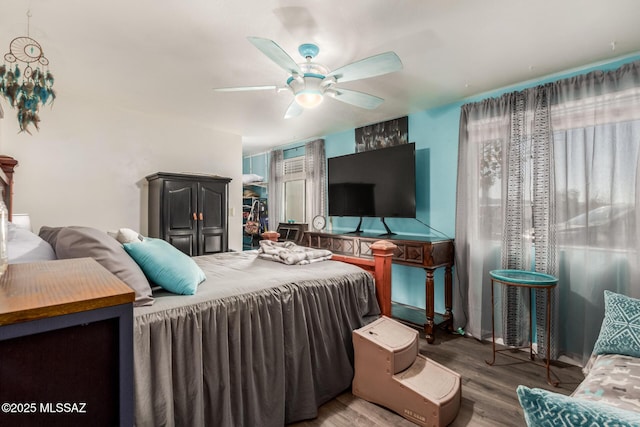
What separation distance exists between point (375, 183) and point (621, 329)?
8.31ft

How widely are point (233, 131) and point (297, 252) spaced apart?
278cm

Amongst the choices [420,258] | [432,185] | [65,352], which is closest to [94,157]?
[65,352]

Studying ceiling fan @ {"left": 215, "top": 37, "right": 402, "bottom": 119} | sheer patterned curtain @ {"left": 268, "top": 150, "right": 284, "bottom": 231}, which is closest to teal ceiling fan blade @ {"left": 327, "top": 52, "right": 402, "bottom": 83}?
ceiling fan @ {"left": 215, "top": 37, "right": 402, "bottom": 119}

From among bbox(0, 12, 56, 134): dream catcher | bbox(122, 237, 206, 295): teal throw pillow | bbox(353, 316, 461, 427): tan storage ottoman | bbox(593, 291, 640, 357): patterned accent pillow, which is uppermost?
bbox(0, 12, 56, 134): dream catcher

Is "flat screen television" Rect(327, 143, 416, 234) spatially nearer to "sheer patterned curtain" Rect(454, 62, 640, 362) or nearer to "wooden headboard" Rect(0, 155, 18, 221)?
"sheer patterned curtain" Rect(454, 62, 640, 362)

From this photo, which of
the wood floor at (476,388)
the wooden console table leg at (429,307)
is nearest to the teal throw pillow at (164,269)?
the wood floor at (476,388)

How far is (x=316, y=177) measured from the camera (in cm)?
482

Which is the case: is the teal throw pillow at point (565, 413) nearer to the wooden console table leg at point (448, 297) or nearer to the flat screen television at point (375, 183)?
the wooden console table leg at point (448, 297)

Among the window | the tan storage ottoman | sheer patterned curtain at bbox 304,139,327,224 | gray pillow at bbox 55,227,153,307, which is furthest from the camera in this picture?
the window

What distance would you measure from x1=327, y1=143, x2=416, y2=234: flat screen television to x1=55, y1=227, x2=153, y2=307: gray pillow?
9.08 feet

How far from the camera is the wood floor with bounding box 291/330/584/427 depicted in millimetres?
1813

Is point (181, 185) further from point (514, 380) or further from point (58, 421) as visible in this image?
point (514, 380)

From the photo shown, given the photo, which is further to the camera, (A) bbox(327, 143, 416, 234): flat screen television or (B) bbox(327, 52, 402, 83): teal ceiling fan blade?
(A) bbox(327, 143, 416, 234): flat screen television

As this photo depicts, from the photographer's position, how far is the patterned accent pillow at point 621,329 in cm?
160
